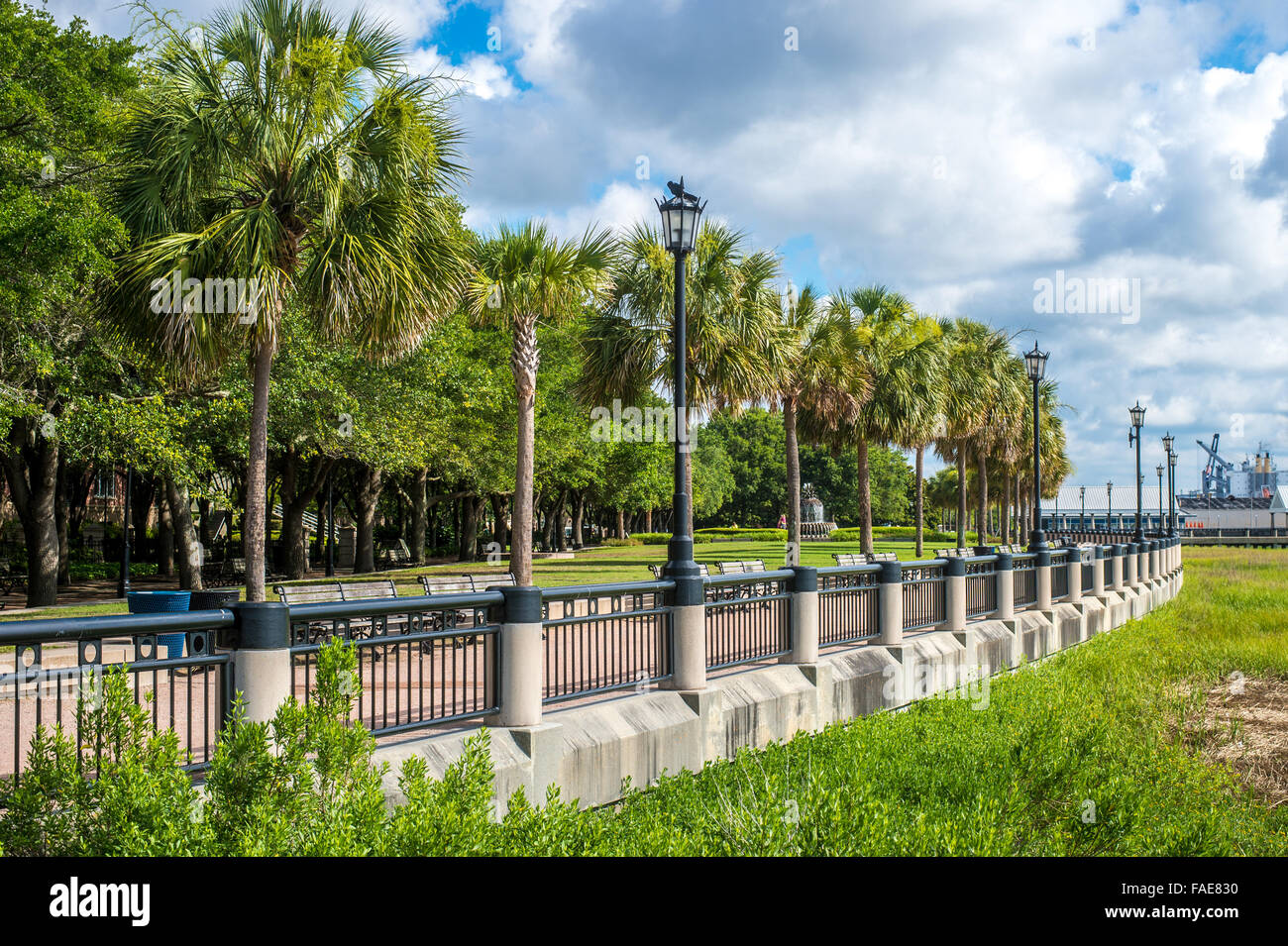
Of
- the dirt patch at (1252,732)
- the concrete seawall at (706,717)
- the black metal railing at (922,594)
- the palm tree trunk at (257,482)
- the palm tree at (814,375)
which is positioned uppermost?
the palm tree at (814,375)

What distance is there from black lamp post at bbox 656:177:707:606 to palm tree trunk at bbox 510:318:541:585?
26.2 ft

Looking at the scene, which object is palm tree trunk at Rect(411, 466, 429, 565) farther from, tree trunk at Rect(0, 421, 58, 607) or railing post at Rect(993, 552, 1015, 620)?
railing post at Rect(993, 552, 1015, 620)

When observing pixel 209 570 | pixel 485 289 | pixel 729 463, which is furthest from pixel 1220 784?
pixel 729 463

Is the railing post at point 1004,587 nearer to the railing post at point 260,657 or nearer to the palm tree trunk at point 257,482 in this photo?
the palm tree trunk at point 257,482

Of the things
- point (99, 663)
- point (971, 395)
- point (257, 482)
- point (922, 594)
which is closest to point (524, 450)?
point (257, 482)

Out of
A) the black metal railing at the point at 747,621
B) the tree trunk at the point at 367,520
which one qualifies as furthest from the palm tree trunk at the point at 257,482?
the tree trunk at the point at 367,520

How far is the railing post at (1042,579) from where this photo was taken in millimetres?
18641

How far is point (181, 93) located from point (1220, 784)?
14024 millimetres

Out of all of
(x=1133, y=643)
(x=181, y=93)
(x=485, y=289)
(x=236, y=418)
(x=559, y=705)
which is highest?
(x=181, y=93)

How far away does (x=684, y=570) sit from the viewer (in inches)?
362

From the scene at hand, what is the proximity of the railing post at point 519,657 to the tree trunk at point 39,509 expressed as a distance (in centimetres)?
1754

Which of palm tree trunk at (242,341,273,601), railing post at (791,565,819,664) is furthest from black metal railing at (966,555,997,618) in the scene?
palm tree trunk at (242,341,273,601)

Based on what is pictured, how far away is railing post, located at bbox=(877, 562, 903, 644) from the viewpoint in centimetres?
1233
